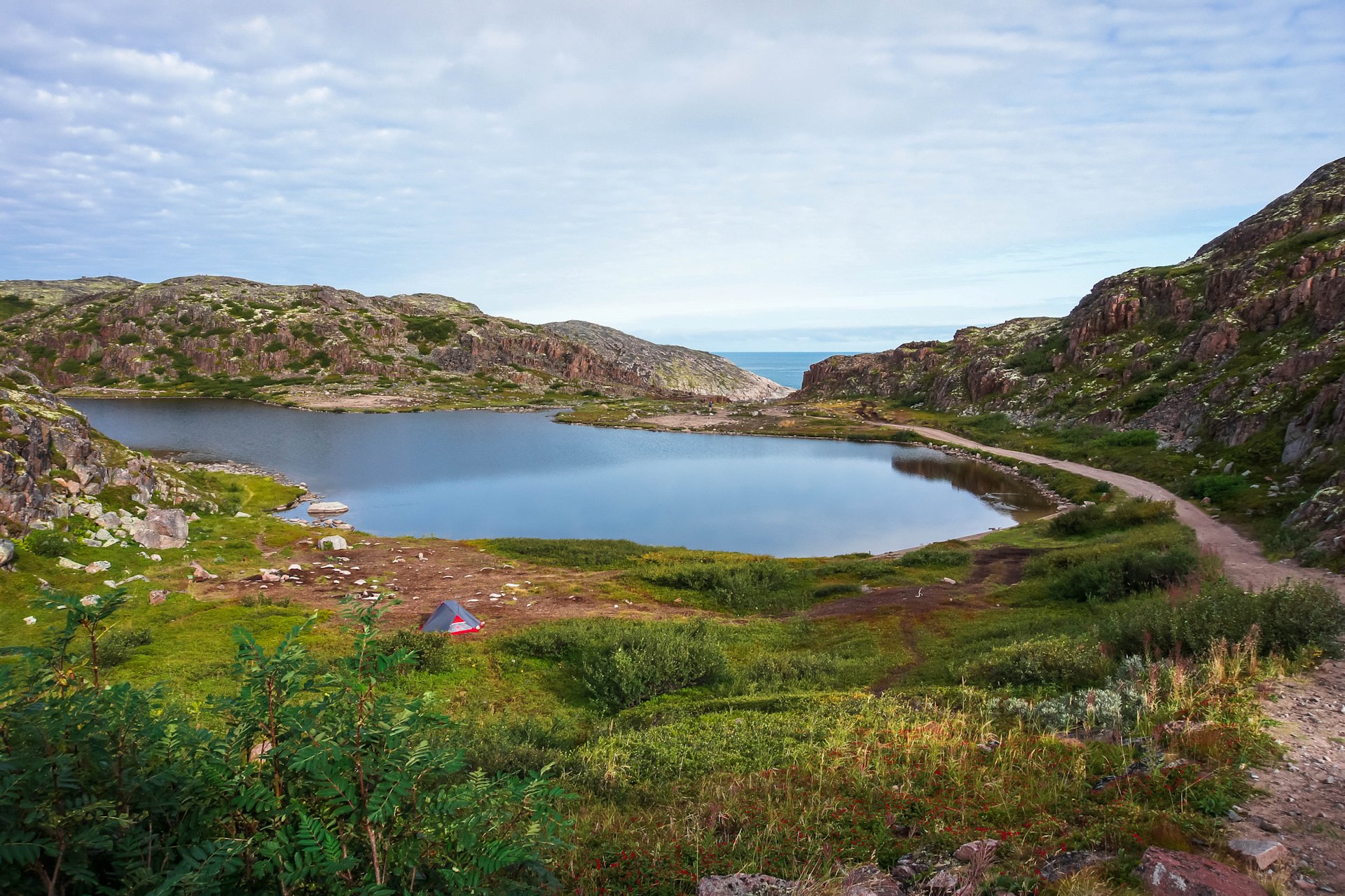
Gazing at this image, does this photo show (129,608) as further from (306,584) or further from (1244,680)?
(1244,680)

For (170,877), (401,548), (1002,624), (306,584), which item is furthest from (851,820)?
(401,548)

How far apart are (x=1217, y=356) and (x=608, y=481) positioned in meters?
74.4

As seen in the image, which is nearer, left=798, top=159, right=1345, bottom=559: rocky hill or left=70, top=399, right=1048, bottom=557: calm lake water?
left=798, top=159, right=1345, bottom=559: rocky hill

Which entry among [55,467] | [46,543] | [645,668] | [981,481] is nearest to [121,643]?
[46,543]

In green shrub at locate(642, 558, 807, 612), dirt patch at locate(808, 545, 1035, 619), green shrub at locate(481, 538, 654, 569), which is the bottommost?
green shrub at locate(481, 538, 654, 569)

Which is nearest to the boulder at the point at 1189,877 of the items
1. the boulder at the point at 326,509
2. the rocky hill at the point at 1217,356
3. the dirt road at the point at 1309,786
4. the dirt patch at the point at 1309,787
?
the dirt road at the point at 1309,786

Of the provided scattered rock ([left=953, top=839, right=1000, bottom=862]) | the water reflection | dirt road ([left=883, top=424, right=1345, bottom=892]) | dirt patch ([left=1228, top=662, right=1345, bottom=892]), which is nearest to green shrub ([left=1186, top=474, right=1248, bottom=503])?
the water reflection

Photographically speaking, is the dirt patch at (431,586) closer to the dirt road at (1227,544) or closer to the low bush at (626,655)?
the low bush at (626,655)

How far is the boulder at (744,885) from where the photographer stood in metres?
6.21

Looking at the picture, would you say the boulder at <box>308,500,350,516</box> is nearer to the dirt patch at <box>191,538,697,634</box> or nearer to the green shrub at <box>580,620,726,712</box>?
the dirt patch at <box>191,538,697,634</box>

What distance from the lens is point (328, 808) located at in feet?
13.8

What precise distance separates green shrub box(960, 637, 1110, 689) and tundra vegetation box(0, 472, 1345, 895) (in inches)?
2.8

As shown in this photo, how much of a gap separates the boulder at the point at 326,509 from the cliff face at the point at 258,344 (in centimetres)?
11798

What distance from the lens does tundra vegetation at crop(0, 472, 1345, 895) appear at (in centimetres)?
396
